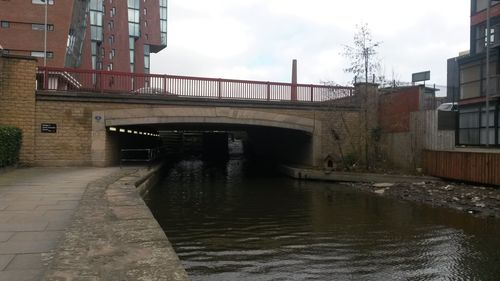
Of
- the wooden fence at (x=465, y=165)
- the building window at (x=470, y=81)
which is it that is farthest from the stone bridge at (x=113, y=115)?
the building window at (x=470, y=81)

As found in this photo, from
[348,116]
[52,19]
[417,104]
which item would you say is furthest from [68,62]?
[417,104]

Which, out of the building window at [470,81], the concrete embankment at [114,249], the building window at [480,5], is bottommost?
the concrete embankment at [114,249]

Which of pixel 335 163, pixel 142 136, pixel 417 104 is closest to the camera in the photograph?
pixel 417 104

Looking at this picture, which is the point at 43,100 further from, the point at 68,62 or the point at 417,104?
→ the point at 68,62

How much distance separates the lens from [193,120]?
23078mm

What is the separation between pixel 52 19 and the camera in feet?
153

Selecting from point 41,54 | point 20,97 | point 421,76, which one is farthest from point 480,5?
point 41,54

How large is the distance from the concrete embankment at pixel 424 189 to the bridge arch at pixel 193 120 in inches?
85.4

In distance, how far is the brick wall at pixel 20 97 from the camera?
19.8m

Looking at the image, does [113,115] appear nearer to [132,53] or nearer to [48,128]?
[48,128]

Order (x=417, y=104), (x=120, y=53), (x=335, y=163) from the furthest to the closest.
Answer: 1. (x=120, y=53)
2. (x=335, y=163)
3. (x=417, y=104)

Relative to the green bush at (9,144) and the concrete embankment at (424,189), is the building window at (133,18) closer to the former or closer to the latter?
the concrete embankment at (424,189)

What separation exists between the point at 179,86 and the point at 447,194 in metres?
12.8

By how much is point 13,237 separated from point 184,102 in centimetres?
1652
